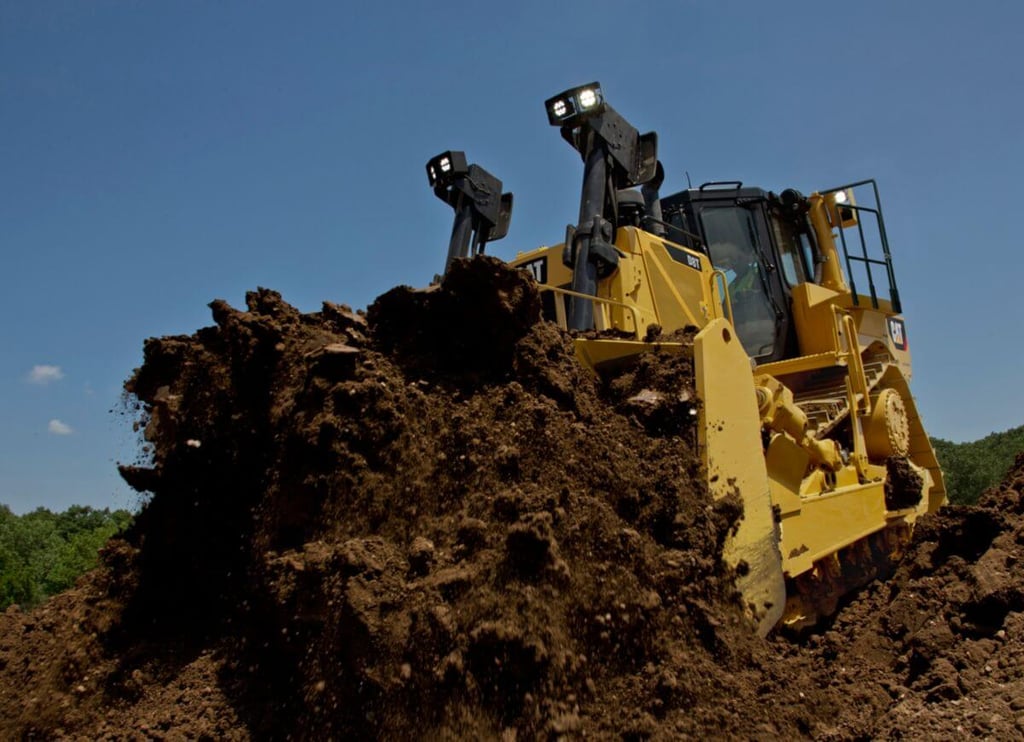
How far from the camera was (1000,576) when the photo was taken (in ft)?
11.3

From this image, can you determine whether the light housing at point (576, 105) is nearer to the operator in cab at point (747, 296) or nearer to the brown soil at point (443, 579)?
the operator in cab at point (747, 296)

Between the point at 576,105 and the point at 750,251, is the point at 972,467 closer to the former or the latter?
the point at 750,251

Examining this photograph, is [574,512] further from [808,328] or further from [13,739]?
[808,328]

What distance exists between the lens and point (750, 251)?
6129 millimetres

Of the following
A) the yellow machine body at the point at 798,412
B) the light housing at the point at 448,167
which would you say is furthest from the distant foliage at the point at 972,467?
the light housing at the point at 448,167

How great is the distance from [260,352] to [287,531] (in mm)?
843

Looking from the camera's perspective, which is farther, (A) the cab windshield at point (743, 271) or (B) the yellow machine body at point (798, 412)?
(A) the cab windshield at point (743, 271)

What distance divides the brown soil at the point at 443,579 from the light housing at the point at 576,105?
2.51m

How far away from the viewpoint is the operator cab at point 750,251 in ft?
19.3

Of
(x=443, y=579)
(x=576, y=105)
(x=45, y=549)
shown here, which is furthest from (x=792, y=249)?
(x=45, y=549)

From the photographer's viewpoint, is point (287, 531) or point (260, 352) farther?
point (260, 352)

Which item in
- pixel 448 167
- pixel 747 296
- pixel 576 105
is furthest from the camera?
pixel 448 167

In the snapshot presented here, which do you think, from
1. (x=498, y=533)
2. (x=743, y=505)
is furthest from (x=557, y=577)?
(x=743, y=505)

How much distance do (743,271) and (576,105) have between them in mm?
1802
